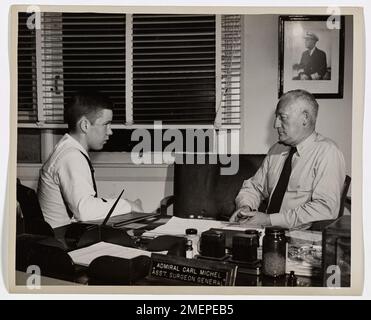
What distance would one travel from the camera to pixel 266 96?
1.50 meters

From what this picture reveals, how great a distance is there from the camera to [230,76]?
152 centimetres

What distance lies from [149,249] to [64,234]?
283mm

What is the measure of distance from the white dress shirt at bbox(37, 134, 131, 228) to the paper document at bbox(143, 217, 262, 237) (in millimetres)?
209

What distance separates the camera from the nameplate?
3.58 ft

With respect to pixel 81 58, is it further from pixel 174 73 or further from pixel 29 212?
pixel 29 212

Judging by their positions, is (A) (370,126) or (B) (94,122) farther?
(B) (94,122)

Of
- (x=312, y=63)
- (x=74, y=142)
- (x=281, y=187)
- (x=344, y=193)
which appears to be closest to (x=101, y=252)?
(x=74, y=142)

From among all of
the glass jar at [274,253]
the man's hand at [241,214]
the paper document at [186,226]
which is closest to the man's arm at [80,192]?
the paper document at [186,226]

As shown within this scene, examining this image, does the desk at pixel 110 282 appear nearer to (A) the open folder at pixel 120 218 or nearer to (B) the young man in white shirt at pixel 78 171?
(A) the open folder at pixel 120 218

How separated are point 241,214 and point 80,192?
1.83 feet

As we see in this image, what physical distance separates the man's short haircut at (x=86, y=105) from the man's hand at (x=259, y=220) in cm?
65

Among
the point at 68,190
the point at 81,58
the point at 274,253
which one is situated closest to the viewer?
the point at 274,253
